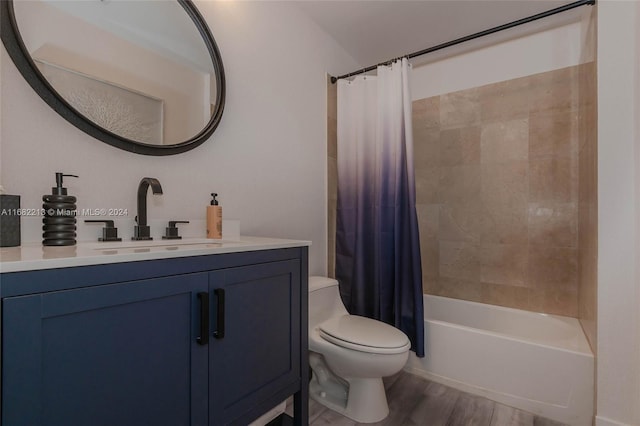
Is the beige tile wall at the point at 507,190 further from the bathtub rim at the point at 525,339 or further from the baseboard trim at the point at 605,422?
the baseboard trim at the point at 605,422

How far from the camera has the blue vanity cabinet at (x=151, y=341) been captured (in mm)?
608

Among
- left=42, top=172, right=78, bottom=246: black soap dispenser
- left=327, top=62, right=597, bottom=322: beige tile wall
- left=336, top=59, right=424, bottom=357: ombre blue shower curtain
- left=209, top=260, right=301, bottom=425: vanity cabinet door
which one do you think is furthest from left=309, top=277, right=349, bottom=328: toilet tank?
left=42, top=172, right=78, bottom=246: black soap dispenser

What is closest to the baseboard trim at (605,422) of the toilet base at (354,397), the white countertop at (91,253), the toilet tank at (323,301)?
the toilet base at (354,397)

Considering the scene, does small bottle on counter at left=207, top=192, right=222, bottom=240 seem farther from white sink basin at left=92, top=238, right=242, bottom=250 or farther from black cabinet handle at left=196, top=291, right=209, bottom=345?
black cabinet handle at left=196, top=291, right=209, bottom=345

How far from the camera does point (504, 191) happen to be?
2.22m

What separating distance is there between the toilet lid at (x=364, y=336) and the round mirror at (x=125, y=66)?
1.12 m

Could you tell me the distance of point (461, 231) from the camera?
94.0 inches

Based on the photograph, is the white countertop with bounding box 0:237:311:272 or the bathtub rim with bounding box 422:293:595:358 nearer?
the white countertop with bounding box 0:237:311:272

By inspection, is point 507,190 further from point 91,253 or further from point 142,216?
point 91,253

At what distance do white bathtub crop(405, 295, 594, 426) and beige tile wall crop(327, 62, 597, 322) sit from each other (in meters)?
0.15

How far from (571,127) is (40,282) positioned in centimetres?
270

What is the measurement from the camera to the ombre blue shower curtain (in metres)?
1.88

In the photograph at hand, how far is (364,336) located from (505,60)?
2.17m

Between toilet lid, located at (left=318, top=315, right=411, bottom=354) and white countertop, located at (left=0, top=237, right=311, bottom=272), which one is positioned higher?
white countertop, located at (left=0, top=237, right=311, bottom=272)
